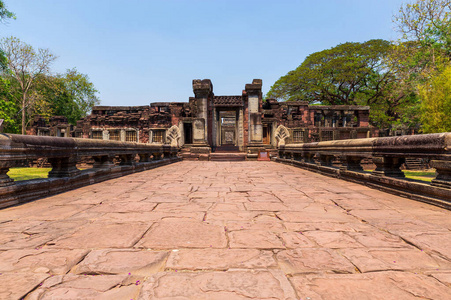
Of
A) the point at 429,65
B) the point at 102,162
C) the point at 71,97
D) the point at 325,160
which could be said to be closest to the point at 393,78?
the point at 429,65

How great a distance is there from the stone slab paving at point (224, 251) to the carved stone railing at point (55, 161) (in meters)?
0.43

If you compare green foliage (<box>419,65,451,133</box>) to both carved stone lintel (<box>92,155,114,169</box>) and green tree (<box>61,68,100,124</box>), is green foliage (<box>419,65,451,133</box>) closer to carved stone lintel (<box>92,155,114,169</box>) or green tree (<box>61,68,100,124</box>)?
carved stone lintel (<box>92,155,114,169</box>)

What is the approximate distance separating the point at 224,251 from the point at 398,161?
3997 millimetres

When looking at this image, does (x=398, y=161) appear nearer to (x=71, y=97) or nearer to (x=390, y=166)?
(x=390, y=166)

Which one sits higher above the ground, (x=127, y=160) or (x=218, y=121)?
(x=218, y=121)

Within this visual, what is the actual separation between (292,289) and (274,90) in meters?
31.2

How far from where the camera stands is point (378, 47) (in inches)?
960

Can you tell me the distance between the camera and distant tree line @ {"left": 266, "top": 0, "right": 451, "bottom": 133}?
40.9 ft

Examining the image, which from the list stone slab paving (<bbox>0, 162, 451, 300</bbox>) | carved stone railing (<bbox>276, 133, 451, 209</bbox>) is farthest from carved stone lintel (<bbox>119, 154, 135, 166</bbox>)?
carved stone railing (<bbox>276, 133, 451, 209</bbox>)

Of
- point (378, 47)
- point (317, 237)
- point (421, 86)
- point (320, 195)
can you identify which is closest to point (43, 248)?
point (317, 237)

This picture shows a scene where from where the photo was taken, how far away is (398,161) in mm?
4219

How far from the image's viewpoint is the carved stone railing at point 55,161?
10.3 ft

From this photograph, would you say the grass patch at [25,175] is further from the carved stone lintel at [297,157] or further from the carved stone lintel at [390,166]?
the carved stone lintel at [390,166]

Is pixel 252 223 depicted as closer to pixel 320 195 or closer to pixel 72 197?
pixel 320 195
